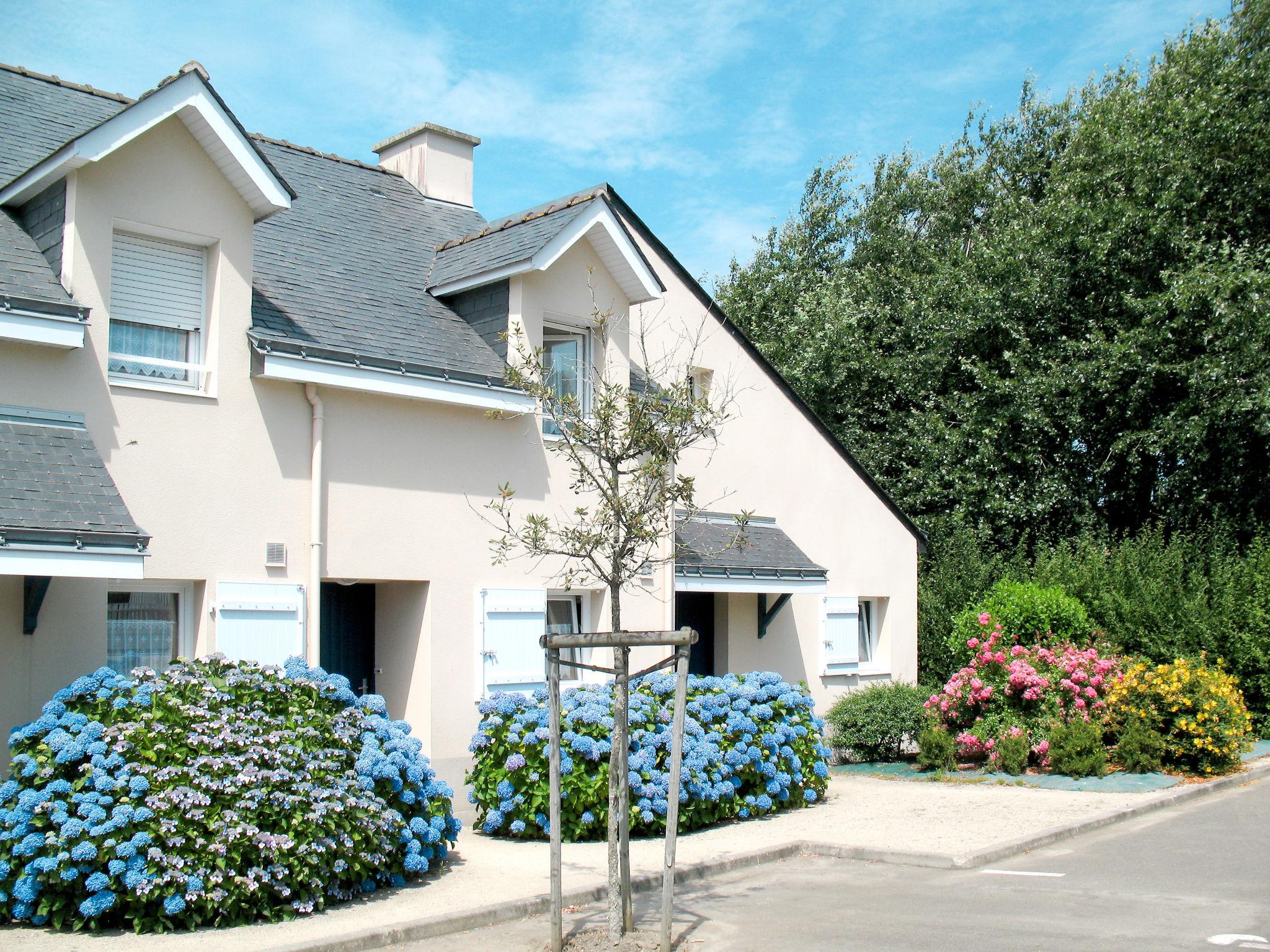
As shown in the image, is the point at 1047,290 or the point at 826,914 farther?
the point at 1047,290

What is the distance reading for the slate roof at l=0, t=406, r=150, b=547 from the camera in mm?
7812

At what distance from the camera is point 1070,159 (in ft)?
81.1

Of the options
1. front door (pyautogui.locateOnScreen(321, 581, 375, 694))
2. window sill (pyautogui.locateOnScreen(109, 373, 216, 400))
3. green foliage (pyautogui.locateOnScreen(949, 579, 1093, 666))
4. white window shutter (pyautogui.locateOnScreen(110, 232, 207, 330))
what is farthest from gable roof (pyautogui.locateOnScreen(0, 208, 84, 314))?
green foliage (pyautogui.locateOnScreen(949, 579, 1093, 666))

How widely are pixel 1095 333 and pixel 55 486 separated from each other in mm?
18536

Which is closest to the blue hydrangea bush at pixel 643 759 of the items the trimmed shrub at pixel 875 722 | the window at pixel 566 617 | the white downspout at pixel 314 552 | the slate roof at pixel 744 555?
the window at pixel 566 617

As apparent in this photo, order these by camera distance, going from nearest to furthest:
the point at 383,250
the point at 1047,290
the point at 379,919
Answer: the point at 379,919 < the point at 383,250 < the point at 1047,290

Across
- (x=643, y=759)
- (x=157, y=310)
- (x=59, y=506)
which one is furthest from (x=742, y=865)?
(x=157, y=310)

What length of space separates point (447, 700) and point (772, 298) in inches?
819

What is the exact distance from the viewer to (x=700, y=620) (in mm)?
15312

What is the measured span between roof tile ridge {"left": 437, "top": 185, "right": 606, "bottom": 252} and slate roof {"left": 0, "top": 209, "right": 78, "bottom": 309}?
190 inches

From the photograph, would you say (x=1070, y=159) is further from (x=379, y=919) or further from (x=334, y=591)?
(x=379, y=919)

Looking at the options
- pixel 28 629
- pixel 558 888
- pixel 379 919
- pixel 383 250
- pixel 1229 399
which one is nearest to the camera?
pixel 558 888

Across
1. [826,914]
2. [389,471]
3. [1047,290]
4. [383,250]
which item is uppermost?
[1047,290]

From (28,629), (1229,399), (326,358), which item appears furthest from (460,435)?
(1229,399)
